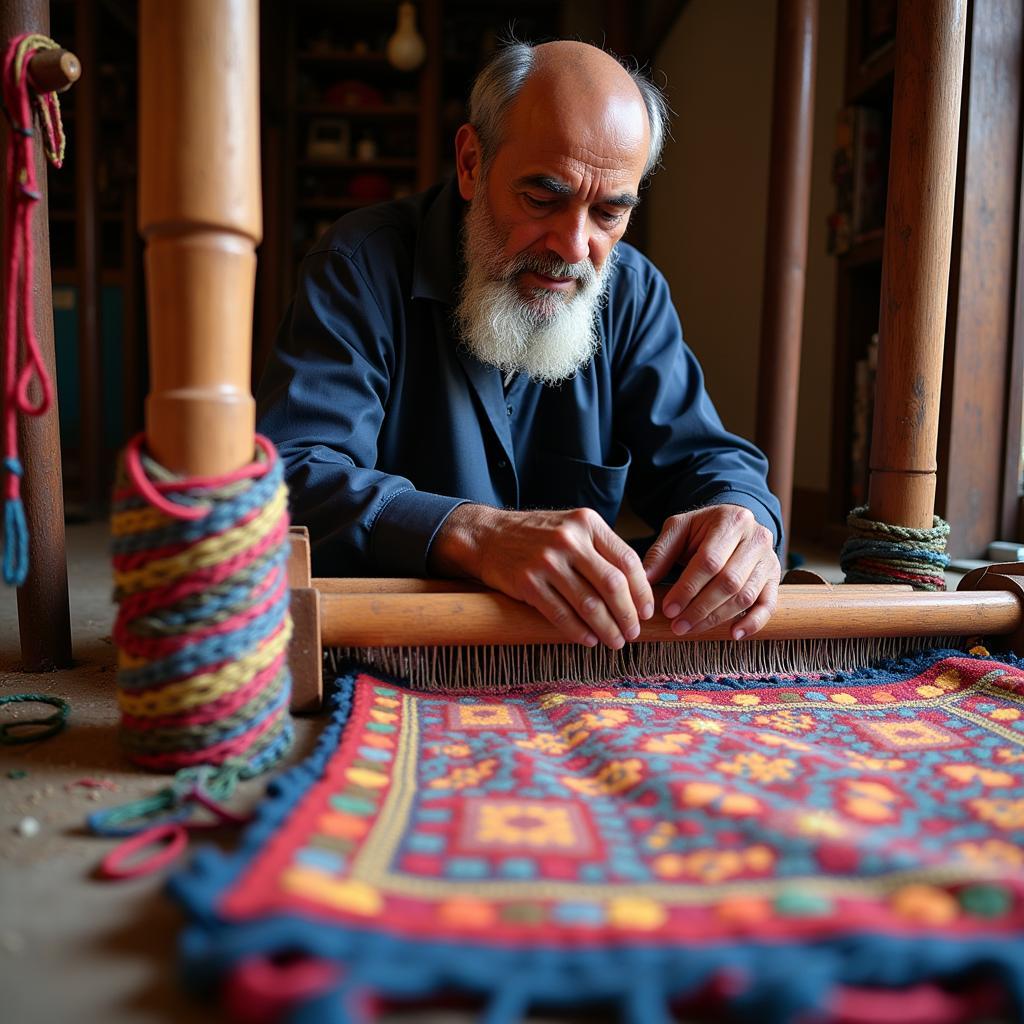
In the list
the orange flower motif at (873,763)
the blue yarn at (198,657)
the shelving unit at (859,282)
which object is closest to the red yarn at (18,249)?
the blue yarn at (198,657)

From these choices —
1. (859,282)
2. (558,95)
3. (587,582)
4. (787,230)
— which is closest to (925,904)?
(587,582)

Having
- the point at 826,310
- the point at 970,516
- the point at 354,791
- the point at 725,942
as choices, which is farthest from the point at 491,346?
the point at 826,310

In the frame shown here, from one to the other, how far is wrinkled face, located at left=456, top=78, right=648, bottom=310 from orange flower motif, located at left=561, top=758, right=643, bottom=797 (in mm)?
780

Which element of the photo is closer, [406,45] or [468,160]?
[468,160]

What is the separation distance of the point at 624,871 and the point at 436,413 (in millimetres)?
900

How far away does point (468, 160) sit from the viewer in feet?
4.59

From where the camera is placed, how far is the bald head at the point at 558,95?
122 cm

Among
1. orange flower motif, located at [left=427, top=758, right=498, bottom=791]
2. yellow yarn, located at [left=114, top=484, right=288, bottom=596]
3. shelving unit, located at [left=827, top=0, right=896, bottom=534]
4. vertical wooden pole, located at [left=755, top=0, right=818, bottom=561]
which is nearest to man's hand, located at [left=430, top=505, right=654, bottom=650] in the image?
orange flower motif, located at [left=427, top=758, right=498, bottom=791]

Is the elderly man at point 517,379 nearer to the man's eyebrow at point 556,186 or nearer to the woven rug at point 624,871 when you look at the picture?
the man's eyebrow at point 556,186

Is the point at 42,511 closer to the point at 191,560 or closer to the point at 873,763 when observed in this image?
the point at 191,560

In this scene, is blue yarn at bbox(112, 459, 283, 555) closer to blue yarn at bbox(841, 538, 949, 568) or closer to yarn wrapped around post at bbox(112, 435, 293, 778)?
yarn wrapped around post at bbox(112, 435, 293, 778)

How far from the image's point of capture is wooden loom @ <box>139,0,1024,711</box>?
24.5 inches

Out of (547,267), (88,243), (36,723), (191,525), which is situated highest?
(88,243)

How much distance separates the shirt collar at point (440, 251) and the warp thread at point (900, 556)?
661 mm
